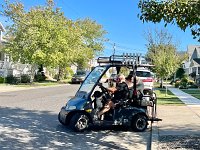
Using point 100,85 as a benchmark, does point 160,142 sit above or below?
below

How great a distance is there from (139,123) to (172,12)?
4563 mm

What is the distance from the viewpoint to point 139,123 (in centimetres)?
1001

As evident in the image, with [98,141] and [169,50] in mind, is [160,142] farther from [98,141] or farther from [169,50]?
[169,50]

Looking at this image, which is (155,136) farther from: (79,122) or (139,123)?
(79,122)

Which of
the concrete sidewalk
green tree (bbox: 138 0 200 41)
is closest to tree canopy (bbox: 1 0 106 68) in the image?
the concrete sidewalk

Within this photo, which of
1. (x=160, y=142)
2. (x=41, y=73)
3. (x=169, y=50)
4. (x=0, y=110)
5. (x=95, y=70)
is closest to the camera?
(x=160, y=142)

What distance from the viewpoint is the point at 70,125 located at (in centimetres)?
981

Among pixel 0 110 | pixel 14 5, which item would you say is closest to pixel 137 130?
pixel 0 110

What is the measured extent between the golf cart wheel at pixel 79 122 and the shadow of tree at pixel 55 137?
0.16 meters

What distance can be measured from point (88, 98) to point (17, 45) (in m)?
31.3

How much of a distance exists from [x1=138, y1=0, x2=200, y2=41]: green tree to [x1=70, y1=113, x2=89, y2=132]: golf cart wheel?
12.9 ft

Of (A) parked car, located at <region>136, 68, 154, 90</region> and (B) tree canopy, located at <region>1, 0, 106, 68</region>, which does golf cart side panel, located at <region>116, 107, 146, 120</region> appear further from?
(B) tree canopy, located at <region>1, 0, 106, 68</region>

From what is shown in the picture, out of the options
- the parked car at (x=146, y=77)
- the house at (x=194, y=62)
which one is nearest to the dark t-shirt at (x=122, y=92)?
the parked car at (x=146, y=77)

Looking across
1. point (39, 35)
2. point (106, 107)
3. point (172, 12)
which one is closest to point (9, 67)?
point (39, 35)
